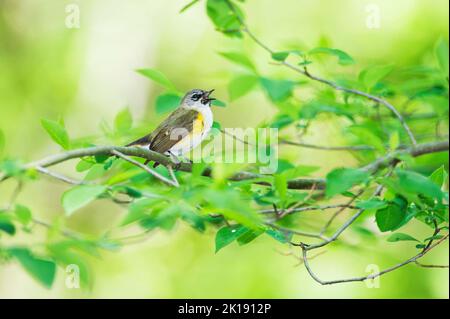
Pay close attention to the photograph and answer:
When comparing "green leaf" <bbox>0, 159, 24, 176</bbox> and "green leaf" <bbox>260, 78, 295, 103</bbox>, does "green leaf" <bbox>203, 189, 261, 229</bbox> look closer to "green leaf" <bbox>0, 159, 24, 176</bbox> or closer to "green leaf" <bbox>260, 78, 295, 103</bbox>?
"green leaf" <bbox>0, 159, 24, 176</bbox>

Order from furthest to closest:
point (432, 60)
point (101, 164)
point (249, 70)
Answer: point (432, 60) < point (249, 70) < point (101, 164)

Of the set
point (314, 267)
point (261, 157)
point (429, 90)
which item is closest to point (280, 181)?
point (261, 157)

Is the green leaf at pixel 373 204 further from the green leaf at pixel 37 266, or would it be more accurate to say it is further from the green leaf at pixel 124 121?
the green leaf at pixel 124 121

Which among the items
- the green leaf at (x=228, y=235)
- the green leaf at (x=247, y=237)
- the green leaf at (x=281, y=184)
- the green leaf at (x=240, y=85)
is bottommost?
the green leaf at (x=228, y=235)

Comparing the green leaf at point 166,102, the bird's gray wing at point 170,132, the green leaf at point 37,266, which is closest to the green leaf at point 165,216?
the green leaf at point 37,266

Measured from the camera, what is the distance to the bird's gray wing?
3439 mm

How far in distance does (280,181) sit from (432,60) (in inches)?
110

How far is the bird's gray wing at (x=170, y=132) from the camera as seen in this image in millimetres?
3439

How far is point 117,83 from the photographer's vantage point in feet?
31.1

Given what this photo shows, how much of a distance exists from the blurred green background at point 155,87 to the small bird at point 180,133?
166 inches

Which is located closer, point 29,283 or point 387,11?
point 387,11
